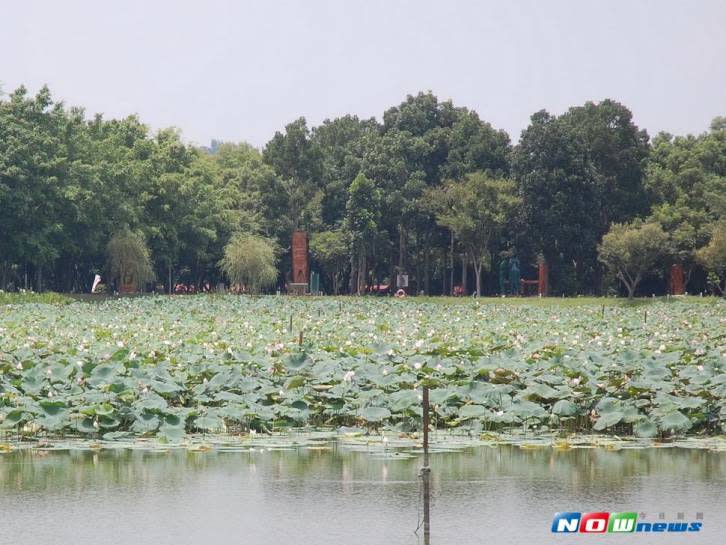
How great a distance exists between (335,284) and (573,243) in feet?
60.4

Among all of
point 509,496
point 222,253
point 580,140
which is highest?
point 580,140

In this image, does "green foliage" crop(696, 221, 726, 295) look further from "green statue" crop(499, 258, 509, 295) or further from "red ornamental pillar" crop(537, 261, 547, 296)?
"green statue" crop(499, 258, 509, 295)

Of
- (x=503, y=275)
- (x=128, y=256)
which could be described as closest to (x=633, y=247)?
(x=503, y=275)

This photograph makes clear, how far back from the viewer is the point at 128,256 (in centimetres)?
6212

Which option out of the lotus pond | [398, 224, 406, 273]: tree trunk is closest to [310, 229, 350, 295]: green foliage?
[398, 224, 406, 273]: tree trunk

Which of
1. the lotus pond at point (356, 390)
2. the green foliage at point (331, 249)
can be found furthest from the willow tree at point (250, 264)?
the lotus pond at point (356, 390)

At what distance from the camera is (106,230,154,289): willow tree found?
62094 millimetres

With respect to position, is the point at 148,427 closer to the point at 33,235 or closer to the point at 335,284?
the point at 33,235

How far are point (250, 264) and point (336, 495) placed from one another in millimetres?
54040

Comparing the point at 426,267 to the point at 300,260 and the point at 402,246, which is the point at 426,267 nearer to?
the point at 402,246

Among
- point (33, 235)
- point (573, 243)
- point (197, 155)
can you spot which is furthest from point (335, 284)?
point (33, 235)

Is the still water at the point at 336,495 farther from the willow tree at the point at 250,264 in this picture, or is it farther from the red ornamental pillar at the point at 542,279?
the willow tree at the point at 250,264

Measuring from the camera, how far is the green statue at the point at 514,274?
66188 millimetres

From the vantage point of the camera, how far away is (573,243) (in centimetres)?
6406
